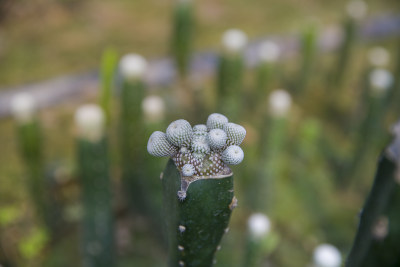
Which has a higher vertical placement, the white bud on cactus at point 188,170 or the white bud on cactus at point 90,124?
the white bud on cactus at point 188,170

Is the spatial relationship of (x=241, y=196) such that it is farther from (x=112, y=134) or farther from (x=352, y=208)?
(x=112, y=134)

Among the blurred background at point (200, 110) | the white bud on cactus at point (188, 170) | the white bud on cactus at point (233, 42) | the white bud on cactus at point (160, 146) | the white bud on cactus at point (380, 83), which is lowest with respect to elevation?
the blurred background at point (200, 110)

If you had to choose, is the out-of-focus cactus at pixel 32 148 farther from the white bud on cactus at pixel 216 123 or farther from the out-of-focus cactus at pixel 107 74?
the white bud on cactus at pixel 216 123

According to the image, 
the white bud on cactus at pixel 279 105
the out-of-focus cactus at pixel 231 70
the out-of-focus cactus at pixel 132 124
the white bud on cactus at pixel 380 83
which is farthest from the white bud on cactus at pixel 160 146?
the white bud on cactus at pixel 380 83

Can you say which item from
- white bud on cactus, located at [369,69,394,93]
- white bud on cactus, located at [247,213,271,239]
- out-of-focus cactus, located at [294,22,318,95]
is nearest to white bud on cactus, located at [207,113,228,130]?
white bud on cactus, located at [247,213,271,239]

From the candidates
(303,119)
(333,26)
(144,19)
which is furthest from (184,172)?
(333,26)

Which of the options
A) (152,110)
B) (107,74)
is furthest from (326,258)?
(107,74)
